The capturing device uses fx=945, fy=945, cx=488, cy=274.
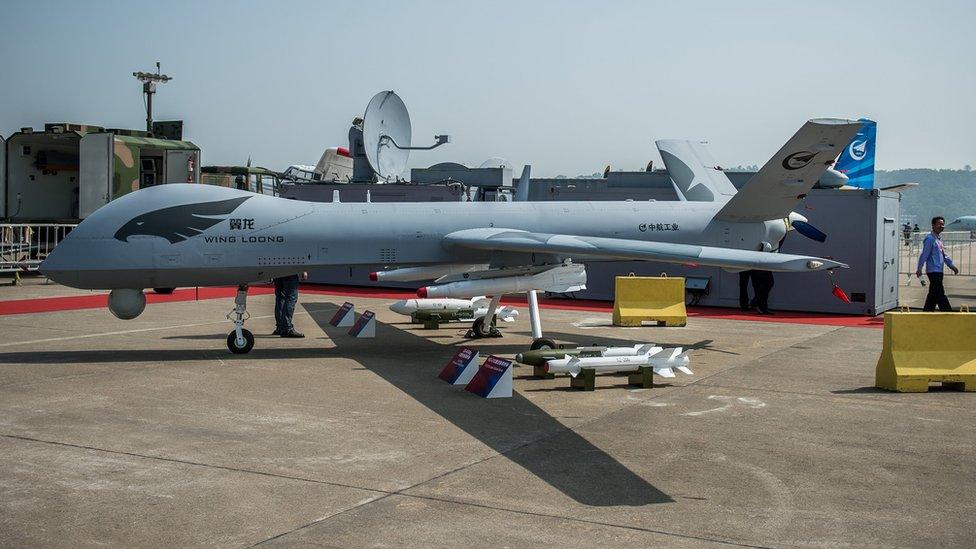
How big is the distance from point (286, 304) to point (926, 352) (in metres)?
10.8

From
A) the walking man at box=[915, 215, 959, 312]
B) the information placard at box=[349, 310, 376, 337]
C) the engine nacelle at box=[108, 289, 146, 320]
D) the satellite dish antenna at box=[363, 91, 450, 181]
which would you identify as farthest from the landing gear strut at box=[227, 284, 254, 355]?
the walking man at box=[915, 215, 959, 312]

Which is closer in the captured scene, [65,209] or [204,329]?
[204,329]

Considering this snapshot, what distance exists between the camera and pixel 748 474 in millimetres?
8602

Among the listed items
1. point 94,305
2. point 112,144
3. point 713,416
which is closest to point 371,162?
point 94,305

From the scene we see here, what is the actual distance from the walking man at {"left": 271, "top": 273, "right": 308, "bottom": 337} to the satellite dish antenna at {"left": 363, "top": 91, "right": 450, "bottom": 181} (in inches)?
352

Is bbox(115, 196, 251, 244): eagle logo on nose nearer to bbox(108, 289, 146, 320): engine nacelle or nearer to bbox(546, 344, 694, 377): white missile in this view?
bbox(108, 289, 146, 320): engine nacelle

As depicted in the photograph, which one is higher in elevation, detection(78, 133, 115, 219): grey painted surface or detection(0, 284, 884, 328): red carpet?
detection(78, 133, 115, 219): grey painted surface

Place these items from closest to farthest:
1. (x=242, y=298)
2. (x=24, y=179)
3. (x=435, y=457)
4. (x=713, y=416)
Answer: (x=435, y=457) → (x=713, y=416) → (x=242, y=298) → (x=24, y=179)

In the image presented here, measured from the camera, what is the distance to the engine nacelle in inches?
582

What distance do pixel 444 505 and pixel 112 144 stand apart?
27.2m

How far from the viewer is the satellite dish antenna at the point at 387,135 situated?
2559 cm

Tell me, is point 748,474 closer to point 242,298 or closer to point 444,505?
point 444,505

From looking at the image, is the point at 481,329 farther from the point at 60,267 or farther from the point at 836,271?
the point at 836,271

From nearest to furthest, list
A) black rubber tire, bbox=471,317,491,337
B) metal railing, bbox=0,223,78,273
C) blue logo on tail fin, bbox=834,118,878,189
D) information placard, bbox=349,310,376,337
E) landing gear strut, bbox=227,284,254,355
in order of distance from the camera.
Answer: landing gear strut, bbox=227,284,254,355, black rubber tire, bbox=471,317,491,337, information placard, bbox=349,310,376,337, metal railing, bbox=0,223,78,273, blue logo on tail fin, bbox=834,118,878,189
